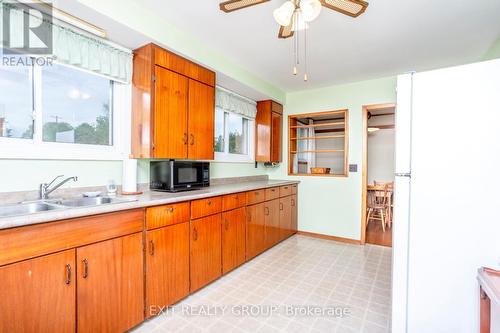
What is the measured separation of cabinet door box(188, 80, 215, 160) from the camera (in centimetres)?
244

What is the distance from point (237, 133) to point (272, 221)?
1.48 meters

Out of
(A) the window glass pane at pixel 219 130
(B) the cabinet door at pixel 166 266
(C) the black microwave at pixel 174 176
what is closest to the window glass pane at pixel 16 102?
(C) the black microwave at pixel 174 176

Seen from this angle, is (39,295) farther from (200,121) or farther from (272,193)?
(272,193)

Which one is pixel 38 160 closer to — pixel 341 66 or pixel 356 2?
pixel 356 2

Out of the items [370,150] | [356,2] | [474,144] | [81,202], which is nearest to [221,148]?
[81,202]

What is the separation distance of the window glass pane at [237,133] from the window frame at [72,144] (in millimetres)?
1622

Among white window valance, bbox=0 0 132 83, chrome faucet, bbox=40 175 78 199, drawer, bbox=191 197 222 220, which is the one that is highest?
white window valance, bbox=0 0 132 83

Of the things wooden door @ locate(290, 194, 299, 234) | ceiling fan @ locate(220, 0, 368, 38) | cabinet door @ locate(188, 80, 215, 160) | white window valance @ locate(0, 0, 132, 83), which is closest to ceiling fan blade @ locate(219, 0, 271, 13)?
ceiling fan @ locate(220, 0, 368, 38)

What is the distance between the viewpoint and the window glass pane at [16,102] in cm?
159

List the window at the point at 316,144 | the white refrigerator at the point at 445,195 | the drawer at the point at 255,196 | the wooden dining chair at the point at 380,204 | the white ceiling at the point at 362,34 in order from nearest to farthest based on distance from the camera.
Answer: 1. the white refrigerator at the point at 445,195
2. the white ceiling at the point at 362,34
3. the drawer at the point at 255,196
4. the window at the point at 316,144
5. the wooden dining chair at the point at 380,204

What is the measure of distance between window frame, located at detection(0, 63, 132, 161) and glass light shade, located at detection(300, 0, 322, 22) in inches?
65.5

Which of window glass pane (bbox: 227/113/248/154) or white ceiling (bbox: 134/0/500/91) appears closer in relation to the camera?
white ceiling (bbox: 134/0/500/91)

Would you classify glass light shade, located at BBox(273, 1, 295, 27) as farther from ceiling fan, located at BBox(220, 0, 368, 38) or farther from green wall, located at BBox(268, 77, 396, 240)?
green wall, located at BBox(268, 77, 396, 240)

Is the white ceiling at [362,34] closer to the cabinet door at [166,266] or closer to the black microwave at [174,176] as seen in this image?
the black microwave at [174,176]
